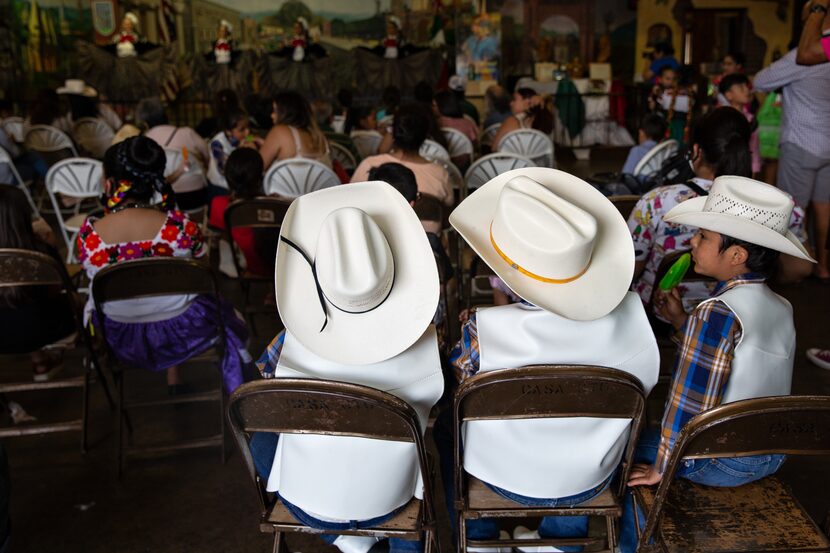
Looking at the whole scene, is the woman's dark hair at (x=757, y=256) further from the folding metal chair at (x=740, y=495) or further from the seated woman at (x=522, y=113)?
the seated woman at (x=522, y=113)

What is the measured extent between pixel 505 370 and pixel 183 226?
1616 mm

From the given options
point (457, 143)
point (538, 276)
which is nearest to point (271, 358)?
point (538, 276)

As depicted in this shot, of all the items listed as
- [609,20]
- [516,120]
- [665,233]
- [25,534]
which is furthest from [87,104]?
[609,20]

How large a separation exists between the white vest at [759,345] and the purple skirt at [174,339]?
1.69 metres

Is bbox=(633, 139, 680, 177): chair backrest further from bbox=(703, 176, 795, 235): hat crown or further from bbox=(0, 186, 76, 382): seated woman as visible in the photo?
bbox=(0, 186, 76, 382): seated woman

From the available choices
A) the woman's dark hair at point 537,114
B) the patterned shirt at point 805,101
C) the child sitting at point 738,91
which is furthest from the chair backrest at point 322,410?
the woman's dark hair at point 537,114

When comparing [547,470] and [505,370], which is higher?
[505,370]

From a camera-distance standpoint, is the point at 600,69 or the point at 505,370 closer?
the point at 505,370

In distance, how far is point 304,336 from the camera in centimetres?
163

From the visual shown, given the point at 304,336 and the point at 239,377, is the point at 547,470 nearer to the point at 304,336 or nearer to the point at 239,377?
the point at 304,336

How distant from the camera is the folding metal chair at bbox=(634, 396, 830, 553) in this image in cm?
134

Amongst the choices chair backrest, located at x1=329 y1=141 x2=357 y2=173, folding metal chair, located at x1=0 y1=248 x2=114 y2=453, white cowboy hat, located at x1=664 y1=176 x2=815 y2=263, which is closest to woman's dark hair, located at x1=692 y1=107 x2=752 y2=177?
white cowboy hat, located at x1=664 y1=176 x2=815 y2=263

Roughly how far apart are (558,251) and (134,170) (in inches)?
71.3

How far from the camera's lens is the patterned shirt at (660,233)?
8.42ft
